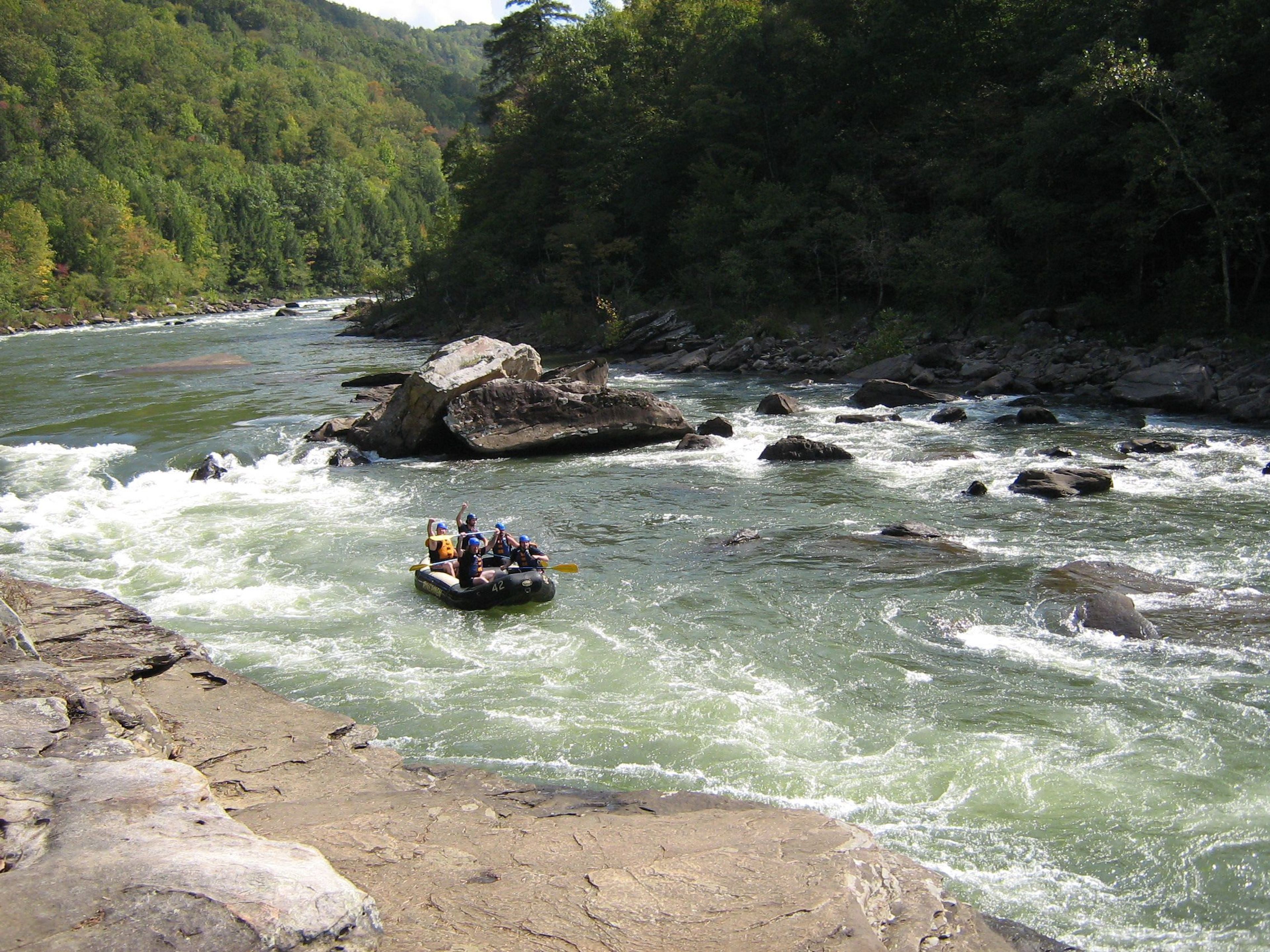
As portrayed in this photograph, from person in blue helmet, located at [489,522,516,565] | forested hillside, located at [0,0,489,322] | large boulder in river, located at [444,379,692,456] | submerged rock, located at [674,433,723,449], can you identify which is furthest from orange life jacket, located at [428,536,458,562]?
forested hillside, located at [0,0,489,322]

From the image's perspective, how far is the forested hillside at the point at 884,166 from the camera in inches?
867

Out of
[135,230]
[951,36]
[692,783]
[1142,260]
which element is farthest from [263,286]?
[692,783]

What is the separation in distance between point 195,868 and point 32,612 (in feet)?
22.6

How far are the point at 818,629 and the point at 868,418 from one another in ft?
40.2

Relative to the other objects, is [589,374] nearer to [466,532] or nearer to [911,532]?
[466,532]

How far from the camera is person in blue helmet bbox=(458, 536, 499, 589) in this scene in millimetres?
11555

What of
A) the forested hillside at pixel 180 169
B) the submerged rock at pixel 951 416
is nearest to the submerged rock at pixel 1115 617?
the submerged rock at pixel 951 416

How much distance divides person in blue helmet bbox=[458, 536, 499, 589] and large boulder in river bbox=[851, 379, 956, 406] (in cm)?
→ 1443

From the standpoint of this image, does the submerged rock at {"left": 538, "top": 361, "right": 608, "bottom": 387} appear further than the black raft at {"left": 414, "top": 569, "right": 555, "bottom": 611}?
Yes

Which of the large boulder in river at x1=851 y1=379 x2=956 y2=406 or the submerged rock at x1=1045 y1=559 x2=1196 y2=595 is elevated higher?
the large boulder in river at x1=851 y1=379 x2=956 y2=406

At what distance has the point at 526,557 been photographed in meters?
11.7

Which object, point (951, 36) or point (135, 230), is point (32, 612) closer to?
point (951, 36)

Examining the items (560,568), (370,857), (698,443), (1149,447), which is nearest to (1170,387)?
(1149,447)

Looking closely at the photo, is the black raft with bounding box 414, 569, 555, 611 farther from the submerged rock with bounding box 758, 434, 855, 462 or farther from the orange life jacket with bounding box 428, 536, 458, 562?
the submerged rock with bounding box 758, 434, 855, 462
